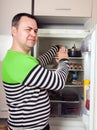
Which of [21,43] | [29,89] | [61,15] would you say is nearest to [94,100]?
[29,89]

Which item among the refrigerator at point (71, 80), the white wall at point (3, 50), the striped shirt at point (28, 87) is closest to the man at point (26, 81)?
the striped shirt at point (28, 87)

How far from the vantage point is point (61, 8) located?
1.79m

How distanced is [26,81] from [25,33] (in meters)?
0.29

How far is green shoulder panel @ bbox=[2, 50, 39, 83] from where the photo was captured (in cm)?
119

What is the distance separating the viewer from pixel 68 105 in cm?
197

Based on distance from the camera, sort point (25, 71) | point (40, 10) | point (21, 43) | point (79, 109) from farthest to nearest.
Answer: point (79, 109)
point (40, 10)
point (21, 43)
point (25, 71)

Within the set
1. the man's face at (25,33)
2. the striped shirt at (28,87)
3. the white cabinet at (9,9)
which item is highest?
the white cabinet at (9,9)

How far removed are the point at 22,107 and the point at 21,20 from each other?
506 millimetres

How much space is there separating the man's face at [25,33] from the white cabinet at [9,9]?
52 centimetres

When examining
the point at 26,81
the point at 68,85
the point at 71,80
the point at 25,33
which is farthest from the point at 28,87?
the point at 71,80

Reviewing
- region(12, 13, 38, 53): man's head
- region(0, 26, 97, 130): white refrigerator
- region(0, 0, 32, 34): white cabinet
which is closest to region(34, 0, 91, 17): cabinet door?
region(0, 0, 32, 34): white cabinet

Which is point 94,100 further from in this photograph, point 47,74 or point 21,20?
point 21,20

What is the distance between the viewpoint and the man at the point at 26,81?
119 centimetres

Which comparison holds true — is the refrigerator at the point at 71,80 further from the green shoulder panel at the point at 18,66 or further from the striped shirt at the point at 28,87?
the green shoulder panel at the point at 18,66
